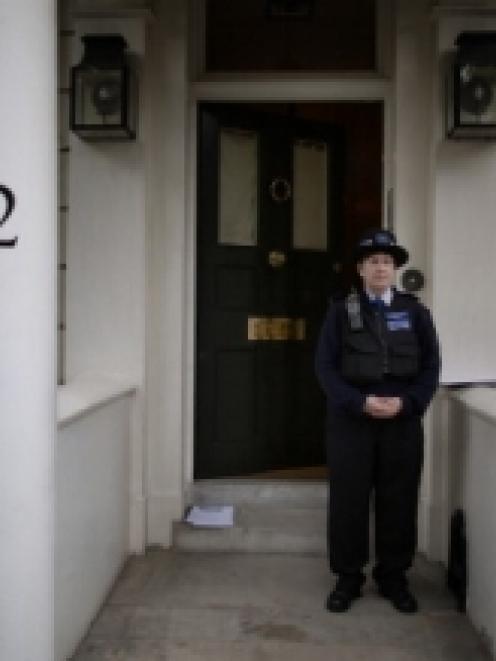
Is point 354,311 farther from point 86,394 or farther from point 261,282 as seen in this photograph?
point 261,282

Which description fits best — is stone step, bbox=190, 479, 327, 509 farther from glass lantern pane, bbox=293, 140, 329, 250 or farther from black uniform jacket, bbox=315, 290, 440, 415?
glass lantern pane, bbox=293, 140, 329, 250

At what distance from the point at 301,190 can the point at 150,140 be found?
1103 millimetres

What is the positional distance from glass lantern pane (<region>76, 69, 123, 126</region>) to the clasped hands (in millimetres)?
1755

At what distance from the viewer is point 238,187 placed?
173 inches

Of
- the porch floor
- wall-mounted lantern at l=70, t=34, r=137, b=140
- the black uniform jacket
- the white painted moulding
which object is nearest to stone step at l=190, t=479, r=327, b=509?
the porch floor

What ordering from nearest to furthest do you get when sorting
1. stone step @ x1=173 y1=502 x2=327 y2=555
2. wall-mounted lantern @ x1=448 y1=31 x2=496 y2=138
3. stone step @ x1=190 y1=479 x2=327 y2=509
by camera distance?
wall-mounted lantern @ x1=448 y1=31 x2=496 y2=138, stone step @ x1=173 y1=502 x2=327 y2=555, stone step @ x1=190 y1=479 x2=327 y2=509

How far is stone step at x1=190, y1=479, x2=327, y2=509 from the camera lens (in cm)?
420

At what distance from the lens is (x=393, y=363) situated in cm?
309

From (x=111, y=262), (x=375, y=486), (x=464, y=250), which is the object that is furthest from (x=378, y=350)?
(x=111, y=262)

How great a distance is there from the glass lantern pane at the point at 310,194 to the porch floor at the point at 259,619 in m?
1.90

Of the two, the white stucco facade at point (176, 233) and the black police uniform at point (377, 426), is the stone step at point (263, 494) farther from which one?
the black police uniform at point (377, 426)

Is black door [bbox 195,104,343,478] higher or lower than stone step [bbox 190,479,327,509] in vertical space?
higher

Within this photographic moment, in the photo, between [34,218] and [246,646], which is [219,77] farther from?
[246,646]

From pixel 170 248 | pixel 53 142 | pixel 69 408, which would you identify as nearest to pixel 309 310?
pixel 170 248
